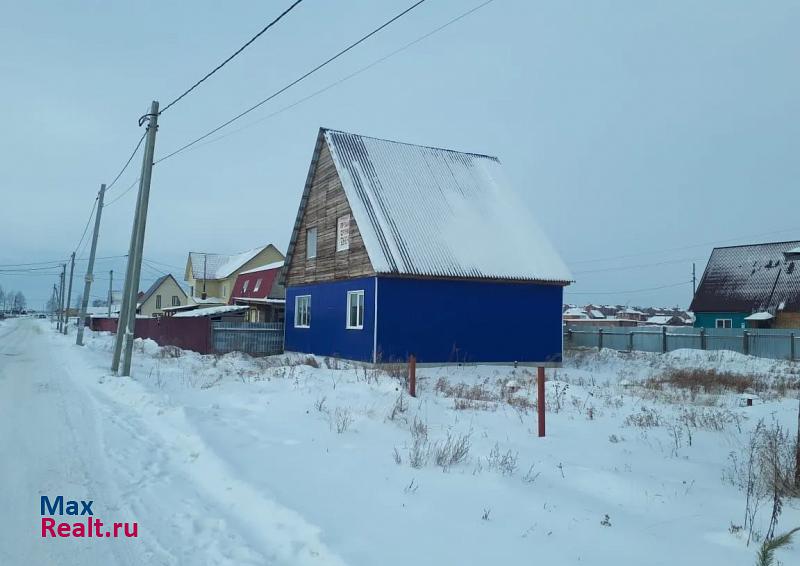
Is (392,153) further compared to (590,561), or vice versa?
(392,153)

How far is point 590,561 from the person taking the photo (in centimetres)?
450

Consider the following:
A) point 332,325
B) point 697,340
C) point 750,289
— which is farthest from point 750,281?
point 332,325

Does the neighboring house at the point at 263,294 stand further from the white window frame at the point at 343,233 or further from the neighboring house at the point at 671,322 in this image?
the neighboring house at the point at 671,322

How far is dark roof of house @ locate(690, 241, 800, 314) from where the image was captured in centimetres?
3747

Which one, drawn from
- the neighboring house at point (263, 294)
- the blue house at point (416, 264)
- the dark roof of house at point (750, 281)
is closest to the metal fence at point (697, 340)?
the dark roof of house at point (750, 281)

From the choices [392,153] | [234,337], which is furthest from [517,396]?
[234,337]

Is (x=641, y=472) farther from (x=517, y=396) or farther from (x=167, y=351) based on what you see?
(x=167, y=351)

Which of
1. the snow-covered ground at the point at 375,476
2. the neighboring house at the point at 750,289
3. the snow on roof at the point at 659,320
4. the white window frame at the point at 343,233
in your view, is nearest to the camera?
the snow-covered ground at the point at 375,476

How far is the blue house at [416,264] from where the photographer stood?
2002 centimetres

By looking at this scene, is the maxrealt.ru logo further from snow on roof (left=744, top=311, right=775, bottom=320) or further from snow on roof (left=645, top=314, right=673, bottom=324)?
snow on roof (left=645, top=314, right=673, bottom=324)

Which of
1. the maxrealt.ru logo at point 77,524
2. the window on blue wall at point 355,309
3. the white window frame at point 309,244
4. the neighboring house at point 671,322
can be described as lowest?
the maxrealt.ru logo at point 77,524

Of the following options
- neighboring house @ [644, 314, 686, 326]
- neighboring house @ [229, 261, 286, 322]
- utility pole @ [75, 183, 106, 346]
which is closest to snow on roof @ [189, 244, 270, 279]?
neighboring house @ [229, 261, 286, 322]

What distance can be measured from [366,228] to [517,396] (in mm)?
9128

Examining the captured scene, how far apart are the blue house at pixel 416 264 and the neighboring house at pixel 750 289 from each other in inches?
811
